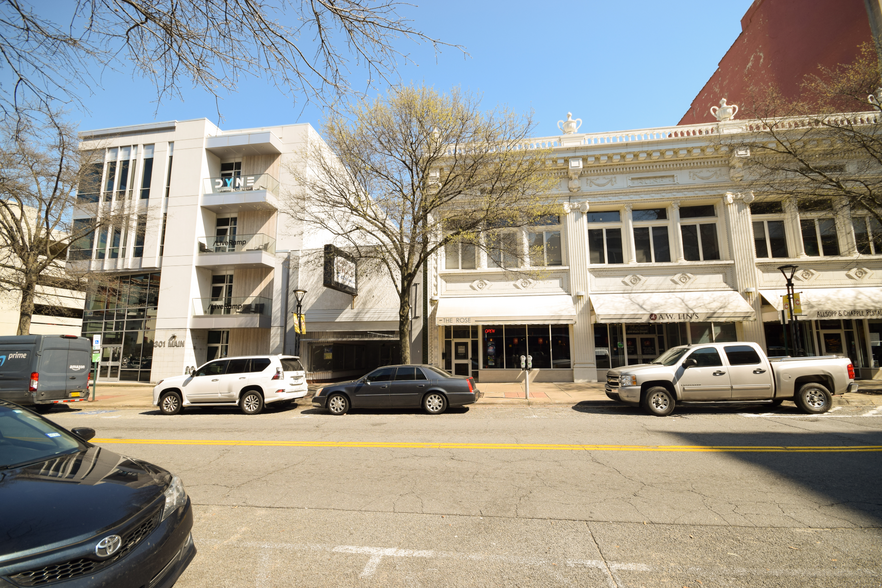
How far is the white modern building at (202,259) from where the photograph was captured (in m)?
21.5

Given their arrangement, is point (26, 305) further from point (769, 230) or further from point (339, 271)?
point (769, 230)

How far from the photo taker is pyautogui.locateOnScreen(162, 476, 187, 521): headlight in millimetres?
3052

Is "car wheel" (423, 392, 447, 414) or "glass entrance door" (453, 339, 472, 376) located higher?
"glass entrance door" (453, 339, 472, 376)

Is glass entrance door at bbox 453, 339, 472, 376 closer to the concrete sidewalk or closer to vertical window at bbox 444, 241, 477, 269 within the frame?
the concrete sidewalk

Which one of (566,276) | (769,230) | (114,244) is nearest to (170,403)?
(114,244)

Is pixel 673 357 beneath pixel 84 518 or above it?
above

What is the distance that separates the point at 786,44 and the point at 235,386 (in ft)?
→ 102

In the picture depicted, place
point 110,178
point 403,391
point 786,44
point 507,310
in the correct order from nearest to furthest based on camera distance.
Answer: point 403,391, point 507,310, point 786,44, point 110,178

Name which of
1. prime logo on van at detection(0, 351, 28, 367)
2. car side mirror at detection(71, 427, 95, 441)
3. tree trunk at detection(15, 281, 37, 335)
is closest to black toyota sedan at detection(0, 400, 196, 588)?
car side mirror at detection(71, 427, 95, 441)

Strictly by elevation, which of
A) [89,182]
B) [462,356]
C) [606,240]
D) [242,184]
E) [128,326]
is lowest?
[462,356]

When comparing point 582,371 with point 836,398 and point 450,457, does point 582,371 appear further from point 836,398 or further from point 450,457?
point 450,457

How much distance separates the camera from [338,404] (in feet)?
40.5

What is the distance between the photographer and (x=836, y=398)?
12898mm

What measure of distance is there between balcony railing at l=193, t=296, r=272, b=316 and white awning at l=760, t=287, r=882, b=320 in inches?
914
